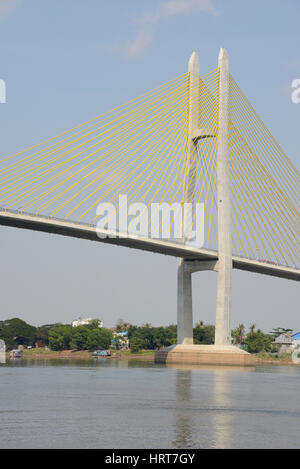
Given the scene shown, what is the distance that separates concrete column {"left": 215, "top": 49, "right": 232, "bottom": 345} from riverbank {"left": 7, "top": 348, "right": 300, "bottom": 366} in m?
28.0

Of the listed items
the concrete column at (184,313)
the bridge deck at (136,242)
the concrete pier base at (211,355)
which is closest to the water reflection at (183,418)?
the bridge deck at (136,242)

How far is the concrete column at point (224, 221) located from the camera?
60.3 m

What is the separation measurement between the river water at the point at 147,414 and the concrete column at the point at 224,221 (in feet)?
57.6

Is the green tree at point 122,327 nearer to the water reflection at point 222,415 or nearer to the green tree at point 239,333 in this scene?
the green tree at point 239,333

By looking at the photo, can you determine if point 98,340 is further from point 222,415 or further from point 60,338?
point 222,415

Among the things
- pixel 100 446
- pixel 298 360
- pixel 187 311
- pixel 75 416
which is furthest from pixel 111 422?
pixel 298 360

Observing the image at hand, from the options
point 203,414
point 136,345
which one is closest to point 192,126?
point 203,414

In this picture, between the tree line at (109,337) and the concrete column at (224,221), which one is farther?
the tree line at (109,337)

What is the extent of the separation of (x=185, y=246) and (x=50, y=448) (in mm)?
39378

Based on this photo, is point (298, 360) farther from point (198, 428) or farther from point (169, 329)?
point (198, 428)

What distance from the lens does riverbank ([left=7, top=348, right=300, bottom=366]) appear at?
303 ft

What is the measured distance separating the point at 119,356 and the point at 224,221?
49.7 metres

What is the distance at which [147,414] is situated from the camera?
28.3m

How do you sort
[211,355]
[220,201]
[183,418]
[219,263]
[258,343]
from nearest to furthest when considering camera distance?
[183,418] < [220,201] < [211,355] < [219,263] < [258,343]
